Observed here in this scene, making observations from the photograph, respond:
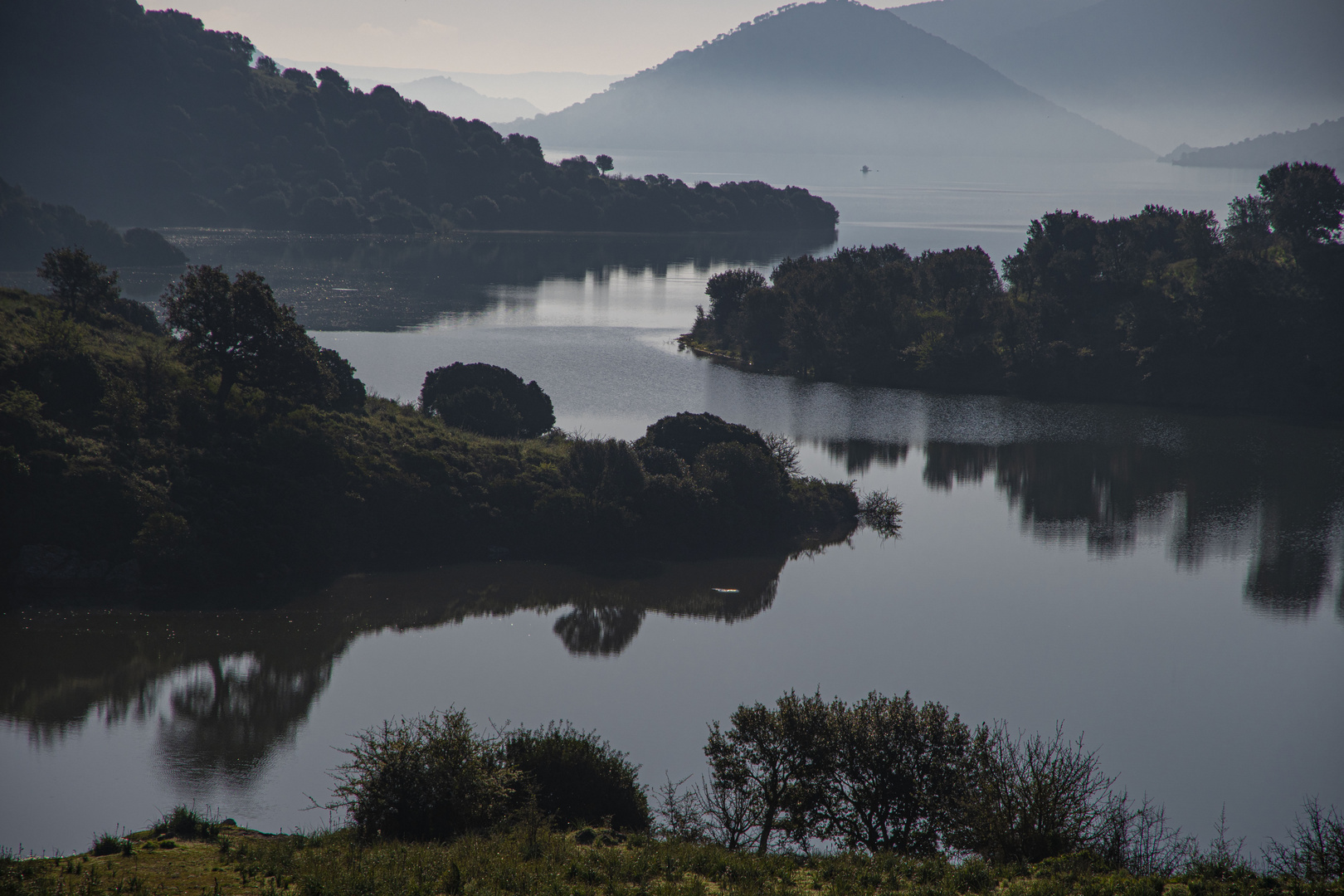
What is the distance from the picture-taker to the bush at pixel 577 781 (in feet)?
78.3

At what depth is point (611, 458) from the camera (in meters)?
48.6

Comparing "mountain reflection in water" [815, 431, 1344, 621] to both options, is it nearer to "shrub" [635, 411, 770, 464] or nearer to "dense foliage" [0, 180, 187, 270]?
"shrub" [635, 411, 770, 464]

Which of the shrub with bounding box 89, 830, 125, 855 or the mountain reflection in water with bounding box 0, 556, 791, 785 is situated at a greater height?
the shrub with bounding box 89, 830, 125, 855

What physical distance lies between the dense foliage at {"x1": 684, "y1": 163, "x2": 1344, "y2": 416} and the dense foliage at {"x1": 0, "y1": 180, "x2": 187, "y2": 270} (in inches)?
3099

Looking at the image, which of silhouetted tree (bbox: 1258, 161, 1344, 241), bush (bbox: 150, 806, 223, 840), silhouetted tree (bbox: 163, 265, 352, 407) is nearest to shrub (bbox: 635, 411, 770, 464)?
silhouetted tree (bbox: 163, 265, 352, 407)

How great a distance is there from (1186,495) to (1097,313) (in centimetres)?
3567

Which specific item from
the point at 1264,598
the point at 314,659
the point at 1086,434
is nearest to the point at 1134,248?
the point at 1086,434

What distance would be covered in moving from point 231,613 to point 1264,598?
44004mm

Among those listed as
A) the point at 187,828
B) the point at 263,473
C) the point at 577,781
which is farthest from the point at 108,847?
the point at 263,473

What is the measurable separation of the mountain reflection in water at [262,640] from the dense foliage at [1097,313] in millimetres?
45942

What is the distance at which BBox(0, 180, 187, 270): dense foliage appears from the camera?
125 meters

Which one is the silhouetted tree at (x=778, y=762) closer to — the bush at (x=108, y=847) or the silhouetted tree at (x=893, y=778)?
the silhouetted tree at (x=893, y=778)

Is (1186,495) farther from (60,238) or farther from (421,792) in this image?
(60,238)

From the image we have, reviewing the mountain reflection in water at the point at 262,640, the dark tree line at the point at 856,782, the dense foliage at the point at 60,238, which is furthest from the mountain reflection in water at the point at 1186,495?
the dense foliage at the point at 60,238
